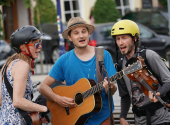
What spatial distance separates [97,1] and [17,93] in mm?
17251

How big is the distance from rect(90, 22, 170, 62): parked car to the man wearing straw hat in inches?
299

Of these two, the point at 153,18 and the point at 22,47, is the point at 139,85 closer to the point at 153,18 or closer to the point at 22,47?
the point at 22,47

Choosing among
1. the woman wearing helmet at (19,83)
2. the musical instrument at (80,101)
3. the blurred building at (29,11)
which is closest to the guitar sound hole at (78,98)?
the musical instrument at (80,101)

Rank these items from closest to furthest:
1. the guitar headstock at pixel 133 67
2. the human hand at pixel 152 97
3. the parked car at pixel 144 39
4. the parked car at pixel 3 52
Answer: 1. the human hand at pixel 152 97
2. the guitar headstock at pixel 133 67
3. the parked car at pixel 144 39
4. the parked car at pixel 3 52

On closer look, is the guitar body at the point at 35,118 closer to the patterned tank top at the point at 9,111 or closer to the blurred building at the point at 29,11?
the patterned tank top at the point at 9,111

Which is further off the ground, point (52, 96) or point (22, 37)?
point (22, 37)

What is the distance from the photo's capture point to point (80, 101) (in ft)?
11.8

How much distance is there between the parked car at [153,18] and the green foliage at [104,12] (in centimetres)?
531

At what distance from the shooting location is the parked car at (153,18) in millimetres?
12894

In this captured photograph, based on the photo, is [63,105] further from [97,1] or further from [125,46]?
[97,1]

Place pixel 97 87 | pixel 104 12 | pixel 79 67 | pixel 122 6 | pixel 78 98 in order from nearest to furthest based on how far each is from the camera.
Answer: pixel 97 87 → pixel 79 67 → pixel 78 98 → pixel 104 12 → pixel 122 6

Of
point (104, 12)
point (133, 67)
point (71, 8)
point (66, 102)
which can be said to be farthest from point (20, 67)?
point (71, 8)

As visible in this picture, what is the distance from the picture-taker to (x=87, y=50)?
11.7 ft

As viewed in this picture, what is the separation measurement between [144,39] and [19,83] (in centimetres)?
962
